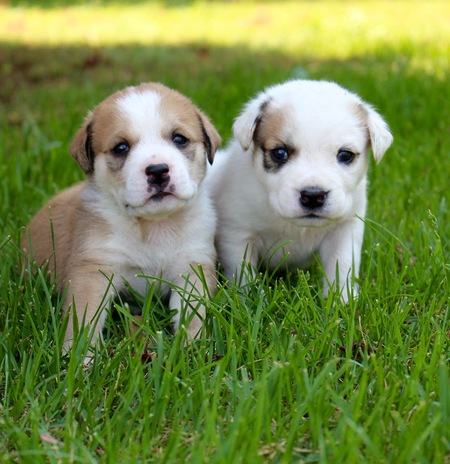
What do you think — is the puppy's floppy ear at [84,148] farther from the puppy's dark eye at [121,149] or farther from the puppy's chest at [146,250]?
the puppy's chest at [146,250]

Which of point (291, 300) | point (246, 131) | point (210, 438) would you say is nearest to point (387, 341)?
point (291, 300)

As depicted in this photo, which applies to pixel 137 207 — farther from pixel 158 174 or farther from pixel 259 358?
pixel 259 358

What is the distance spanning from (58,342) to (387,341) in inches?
58.7

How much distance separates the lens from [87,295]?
4.02 m

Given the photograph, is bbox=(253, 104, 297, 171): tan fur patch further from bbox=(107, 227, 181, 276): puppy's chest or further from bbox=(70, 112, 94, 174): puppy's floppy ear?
bbox=(70, 112, 94, 174): puppy's floppy ear

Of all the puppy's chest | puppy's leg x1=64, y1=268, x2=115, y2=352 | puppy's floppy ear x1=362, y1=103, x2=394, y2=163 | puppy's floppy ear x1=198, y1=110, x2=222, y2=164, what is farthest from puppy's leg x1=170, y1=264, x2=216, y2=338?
puppy's floppy ear x1=362, y1=103, x2=394, y2=163

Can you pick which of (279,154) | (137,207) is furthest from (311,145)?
(137,207)

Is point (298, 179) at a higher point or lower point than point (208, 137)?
lower

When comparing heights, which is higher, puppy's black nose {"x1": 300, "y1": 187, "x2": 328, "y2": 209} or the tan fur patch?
the tan fur patch

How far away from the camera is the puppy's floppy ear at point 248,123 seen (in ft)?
14.4

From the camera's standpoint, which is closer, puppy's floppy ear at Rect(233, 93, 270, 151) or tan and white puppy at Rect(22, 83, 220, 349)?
tan and white puppy at Rect(22, 83, 220, 349)

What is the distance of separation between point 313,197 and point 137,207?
35.4 inches

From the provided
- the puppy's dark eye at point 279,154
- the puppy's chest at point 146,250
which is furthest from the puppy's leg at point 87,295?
the puppy's dark eye at point 279,154

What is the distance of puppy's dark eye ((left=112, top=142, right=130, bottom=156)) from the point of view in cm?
404
